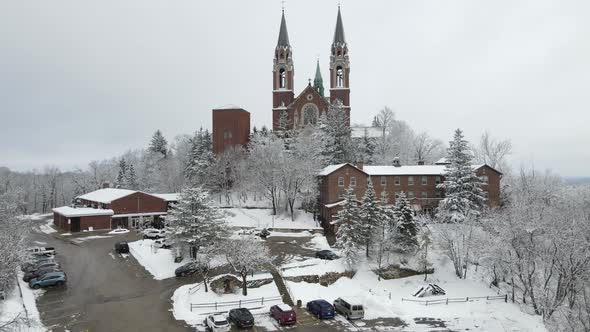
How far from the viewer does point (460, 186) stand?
42.8 metres

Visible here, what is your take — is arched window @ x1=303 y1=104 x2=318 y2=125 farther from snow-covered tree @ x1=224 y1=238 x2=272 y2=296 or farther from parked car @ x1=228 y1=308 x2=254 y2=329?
parked car @ x1=228 y1=308 x2=254 y2=329

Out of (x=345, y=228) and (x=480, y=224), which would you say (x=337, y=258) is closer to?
(x=345, y=228)

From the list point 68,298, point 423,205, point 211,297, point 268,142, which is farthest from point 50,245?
point 423,205

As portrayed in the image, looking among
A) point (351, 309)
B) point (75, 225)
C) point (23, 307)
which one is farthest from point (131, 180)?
point (351, 309)

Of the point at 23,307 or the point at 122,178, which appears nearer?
the point at 23,307

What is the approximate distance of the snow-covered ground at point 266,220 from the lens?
49.9 metres

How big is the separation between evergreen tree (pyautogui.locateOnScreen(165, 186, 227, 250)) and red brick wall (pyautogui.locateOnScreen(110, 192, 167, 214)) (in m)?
23.3

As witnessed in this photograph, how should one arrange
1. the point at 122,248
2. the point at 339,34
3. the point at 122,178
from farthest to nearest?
the point at 339,34 < the point at 122,178 < the point at 122,248

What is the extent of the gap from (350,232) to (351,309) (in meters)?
10.4

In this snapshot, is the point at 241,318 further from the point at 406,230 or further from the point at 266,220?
the point at 266,220

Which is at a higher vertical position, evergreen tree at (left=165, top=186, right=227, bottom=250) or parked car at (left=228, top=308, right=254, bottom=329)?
evergreen tree at (left=165, top=186, right=227, bottom=250)

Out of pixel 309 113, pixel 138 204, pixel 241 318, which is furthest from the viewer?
pixel 309 113

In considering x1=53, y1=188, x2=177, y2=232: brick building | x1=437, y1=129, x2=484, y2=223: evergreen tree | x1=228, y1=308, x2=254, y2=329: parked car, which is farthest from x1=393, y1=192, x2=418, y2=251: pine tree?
x1=53, y1=188, x2=177, y2=232: brick building

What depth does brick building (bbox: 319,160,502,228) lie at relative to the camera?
47.8m
